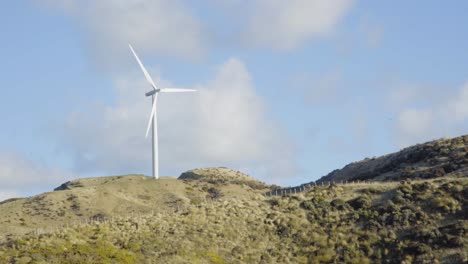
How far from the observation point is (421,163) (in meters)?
123

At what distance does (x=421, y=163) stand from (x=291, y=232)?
46659 millimetres

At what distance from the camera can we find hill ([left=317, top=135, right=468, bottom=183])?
364ft

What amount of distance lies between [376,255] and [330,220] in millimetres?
10237

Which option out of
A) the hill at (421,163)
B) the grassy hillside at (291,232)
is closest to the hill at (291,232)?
the grassy hillside at (291,232)

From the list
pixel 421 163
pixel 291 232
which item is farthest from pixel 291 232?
pixel 421 163

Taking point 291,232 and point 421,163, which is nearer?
point 291,232

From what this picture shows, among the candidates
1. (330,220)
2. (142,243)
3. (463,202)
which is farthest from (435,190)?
(142,243)

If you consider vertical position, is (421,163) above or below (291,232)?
above

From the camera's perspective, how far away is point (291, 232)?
8350 centimetres

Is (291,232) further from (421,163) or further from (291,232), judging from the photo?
(421,163)

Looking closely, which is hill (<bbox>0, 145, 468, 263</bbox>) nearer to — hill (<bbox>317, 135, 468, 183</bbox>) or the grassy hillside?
the grassy hillside

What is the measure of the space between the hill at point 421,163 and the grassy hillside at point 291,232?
18.4 meters

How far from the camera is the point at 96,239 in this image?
251 ft

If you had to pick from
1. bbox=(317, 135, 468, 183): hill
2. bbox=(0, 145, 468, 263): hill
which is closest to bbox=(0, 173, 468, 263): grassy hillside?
bbox=(0, 145, 468, 263): hill
